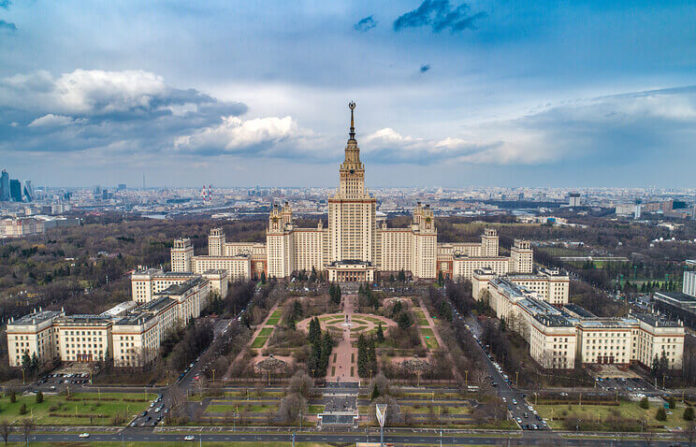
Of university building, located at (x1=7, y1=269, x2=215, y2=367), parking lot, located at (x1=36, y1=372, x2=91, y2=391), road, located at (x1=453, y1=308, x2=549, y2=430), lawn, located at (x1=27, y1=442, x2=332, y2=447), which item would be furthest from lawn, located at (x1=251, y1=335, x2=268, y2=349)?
road, located at (x1=453, y1=308, x2=549, y2=430)

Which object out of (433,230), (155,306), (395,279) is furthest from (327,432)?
(433,230)

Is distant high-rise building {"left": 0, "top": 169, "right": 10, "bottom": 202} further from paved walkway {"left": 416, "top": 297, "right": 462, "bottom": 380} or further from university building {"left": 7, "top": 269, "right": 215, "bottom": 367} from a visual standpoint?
paved walkway {"left": 416, "top": 297, "right": 462, "bottom": 380}

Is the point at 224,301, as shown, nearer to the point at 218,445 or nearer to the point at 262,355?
the point at 262,355

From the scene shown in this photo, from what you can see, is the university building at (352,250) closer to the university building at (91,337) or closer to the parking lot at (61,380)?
the university building at (91,337)

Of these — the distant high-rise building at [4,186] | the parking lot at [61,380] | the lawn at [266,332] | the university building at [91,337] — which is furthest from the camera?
the distant high-rise building at [4,186]

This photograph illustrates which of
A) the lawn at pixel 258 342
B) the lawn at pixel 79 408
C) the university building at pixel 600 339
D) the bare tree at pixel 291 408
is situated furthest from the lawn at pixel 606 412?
the lawn at pixel 79 408

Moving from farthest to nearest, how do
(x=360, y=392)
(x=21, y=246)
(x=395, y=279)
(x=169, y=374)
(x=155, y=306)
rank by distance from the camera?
(x=21, y=246) → (x=395, y=279) → (x=155, y=306) → (x=169, y=374) → (x=360, y=392)

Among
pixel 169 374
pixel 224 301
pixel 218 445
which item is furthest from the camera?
pixel 224 301
